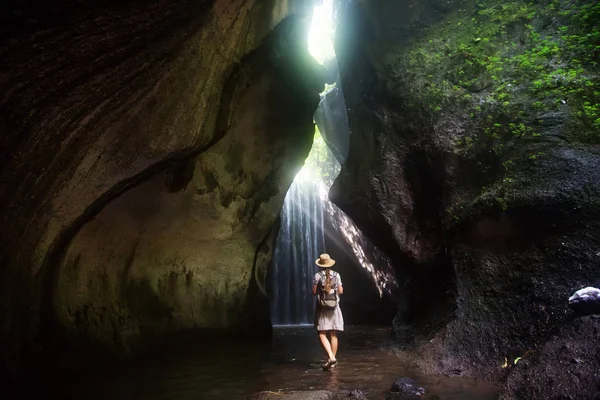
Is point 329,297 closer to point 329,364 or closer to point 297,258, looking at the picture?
point 329,364

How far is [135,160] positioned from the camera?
240 inches

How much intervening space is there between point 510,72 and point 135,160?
7824mm

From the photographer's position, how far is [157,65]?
499cm

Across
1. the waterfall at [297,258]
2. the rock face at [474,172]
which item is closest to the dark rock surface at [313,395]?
the rock face at [474,172]

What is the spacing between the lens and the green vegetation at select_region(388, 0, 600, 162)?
787 centimetres

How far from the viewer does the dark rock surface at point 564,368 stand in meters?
3.63

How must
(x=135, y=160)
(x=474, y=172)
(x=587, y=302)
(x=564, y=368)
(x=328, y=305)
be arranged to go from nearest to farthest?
(x=564, y=368) < (x=587, y=302) < (x=135, y=160) < (x=328, y=305) < (x=474, y=172)

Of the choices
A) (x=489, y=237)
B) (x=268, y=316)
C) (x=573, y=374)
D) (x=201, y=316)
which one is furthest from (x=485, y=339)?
(x=268, y=316)

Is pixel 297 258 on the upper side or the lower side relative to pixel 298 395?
upper

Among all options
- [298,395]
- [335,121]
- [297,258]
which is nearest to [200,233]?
[298,395]

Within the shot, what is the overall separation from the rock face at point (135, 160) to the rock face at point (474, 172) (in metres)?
3.15

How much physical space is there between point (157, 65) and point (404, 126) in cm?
706

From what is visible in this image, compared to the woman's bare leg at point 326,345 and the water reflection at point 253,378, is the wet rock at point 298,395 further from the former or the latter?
the woman's bare leg at point 326,345

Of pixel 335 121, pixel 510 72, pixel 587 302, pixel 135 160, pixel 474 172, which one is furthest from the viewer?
pixel 335 121
